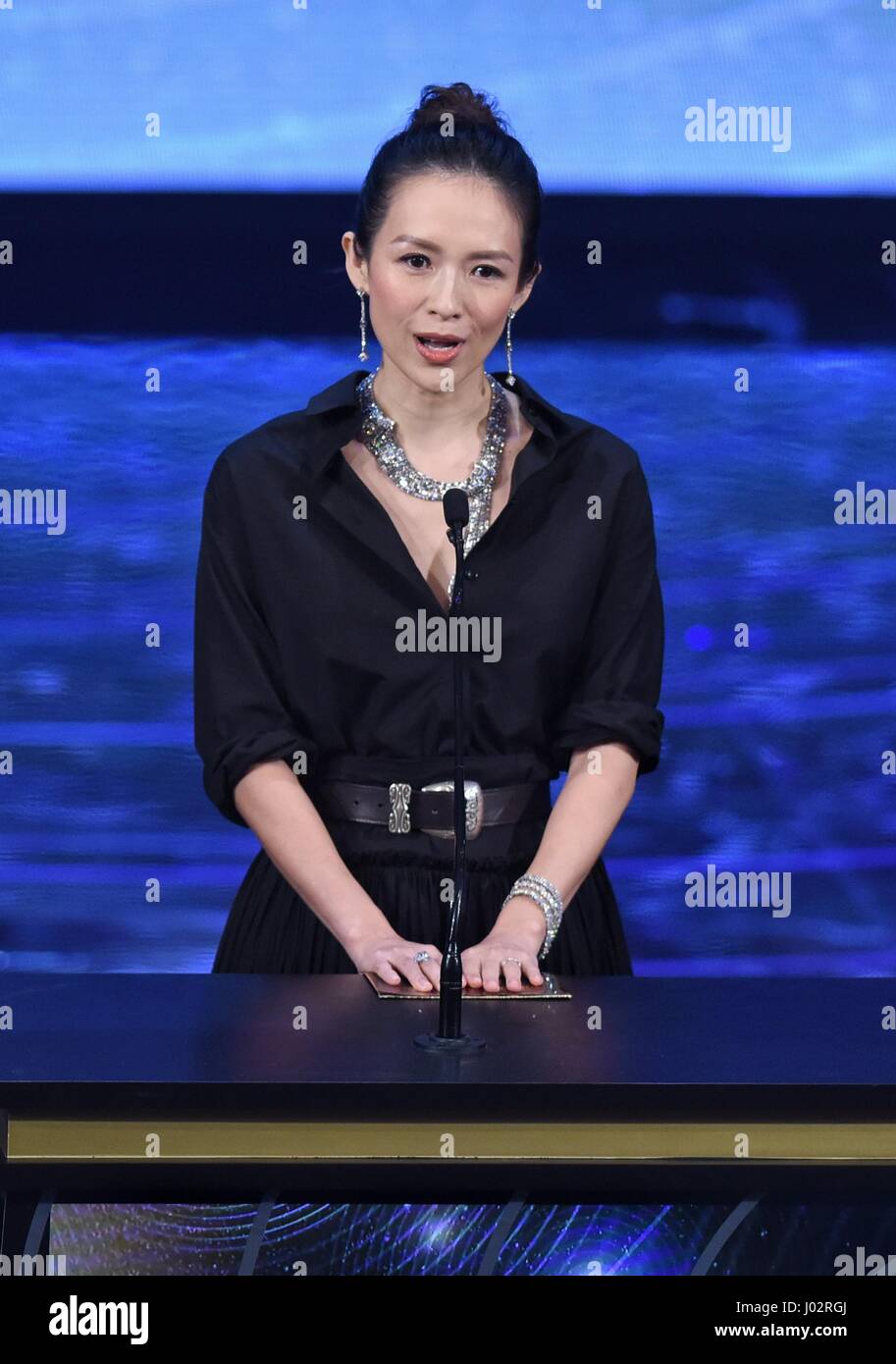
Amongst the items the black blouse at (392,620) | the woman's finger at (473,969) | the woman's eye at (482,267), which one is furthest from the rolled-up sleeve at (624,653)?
the woman's finger at (473,969)

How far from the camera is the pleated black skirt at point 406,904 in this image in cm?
251

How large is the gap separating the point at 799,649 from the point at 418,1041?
224 centimetres

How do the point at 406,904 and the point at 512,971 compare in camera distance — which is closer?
the point at 512,971

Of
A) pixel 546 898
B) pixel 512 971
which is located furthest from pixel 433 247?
pixel 512 971

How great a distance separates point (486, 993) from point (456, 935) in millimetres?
239

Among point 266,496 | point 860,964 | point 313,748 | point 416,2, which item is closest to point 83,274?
point 416,2

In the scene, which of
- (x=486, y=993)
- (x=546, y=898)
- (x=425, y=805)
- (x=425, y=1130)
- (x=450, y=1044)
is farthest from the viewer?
(x=425, y=805)

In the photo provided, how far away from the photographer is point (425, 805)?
2475 mm

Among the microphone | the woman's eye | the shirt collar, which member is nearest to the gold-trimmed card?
the microphone

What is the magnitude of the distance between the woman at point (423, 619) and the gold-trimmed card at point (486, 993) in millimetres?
254

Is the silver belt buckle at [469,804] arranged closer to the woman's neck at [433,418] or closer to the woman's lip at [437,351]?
the woman's neck at [433,418]

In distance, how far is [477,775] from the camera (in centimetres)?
251

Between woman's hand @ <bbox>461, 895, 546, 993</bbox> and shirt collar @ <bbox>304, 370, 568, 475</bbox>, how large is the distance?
687mm

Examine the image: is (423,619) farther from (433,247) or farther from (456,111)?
(456,111)
